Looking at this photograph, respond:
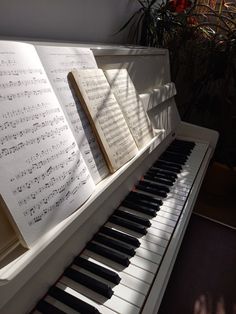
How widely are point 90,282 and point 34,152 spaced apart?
39 cm

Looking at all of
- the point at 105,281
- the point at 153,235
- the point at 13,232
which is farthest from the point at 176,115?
the point at 13,232

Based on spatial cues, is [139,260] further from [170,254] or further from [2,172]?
[2,172]

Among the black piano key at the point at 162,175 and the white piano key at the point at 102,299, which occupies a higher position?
the black piano key at the point at 162,175

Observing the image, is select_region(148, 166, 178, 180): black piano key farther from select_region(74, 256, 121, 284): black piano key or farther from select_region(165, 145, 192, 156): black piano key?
select_region(74, 256, 121, 284): black piano key

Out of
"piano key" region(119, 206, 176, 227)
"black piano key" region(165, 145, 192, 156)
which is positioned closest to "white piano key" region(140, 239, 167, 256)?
"piano key" region(119, 206, 176, 227)

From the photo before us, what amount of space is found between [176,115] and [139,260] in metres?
1.22

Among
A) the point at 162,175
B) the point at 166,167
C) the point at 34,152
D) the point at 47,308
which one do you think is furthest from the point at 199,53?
the point at 47,308

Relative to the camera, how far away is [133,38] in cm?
222

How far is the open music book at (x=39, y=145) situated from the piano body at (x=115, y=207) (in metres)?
0.04

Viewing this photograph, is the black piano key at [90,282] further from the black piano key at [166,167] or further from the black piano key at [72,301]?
the black piano key at [166,167]

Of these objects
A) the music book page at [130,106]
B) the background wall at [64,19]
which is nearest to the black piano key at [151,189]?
the music book page at [130,106]

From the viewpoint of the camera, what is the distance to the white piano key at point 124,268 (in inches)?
31.6

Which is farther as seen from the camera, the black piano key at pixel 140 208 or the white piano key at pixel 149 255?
the black piano key at pixel 140 208

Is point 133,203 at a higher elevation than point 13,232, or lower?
higher
